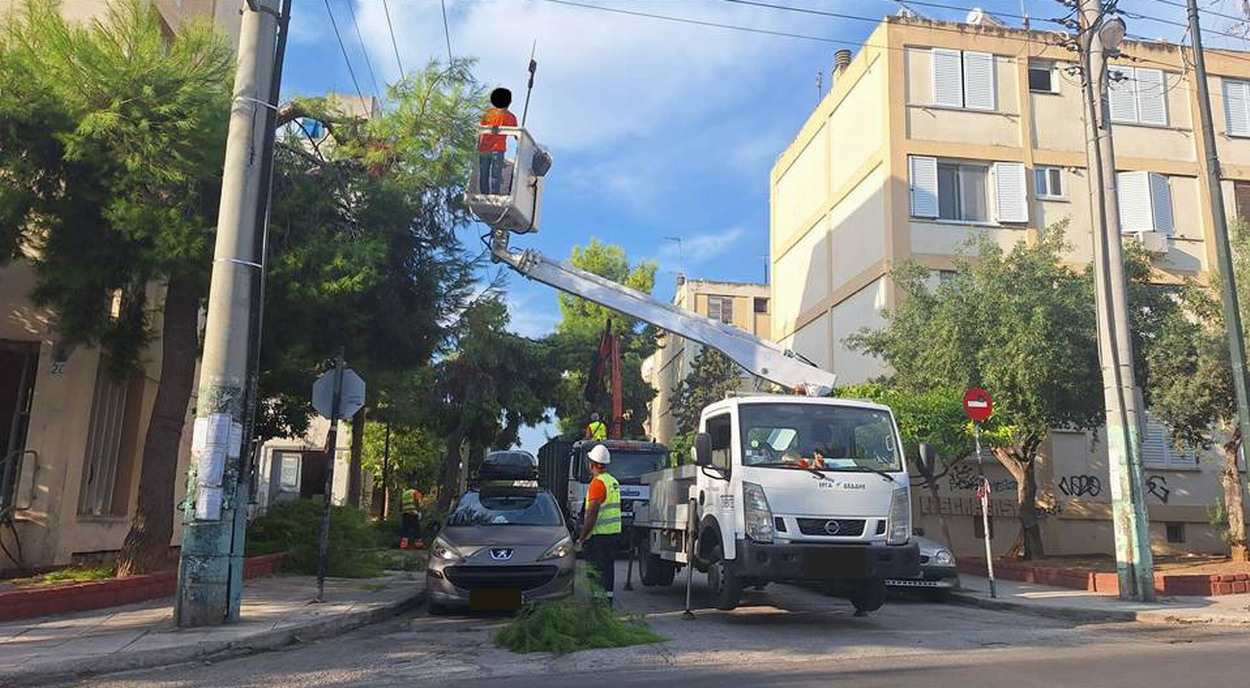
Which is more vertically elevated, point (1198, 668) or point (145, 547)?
point (145, 547)

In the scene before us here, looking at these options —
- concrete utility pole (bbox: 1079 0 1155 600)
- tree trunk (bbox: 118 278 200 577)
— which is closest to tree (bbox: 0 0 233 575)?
tree trunk (bbox: 118 278 200 577)

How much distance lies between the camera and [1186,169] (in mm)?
23969

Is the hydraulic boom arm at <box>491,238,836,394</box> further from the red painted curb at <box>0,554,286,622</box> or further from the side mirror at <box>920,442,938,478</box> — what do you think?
the red painted curb at <box>0,554,286,622</box>

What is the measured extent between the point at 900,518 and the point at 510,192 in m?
6.57

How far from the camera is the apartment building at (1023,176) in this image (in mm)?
21562

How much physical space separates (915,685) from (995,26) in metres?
21.9

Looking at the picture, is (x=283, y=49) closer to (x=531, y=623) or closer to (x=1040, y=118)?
(x=531, y=623)

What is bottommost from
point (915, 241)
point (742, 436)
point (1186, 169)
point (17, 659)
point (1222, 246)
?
point (17, 659)

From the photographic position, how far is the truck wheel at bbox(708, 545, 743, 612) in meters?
9.30

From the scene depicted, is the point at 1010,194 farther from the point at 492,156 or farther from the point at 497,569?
the point at 497,569

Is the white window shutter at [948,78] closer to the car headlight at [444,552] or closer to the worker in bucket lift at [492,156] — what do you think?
the worker in bucket lift at [492,156]

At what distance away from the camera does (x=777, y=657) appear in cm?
788

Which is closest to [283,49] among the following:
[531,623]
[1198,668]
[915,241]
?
[531,623]

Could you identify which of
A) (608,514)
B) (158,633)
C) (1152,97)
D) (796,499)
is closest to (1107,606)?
(796,499)
